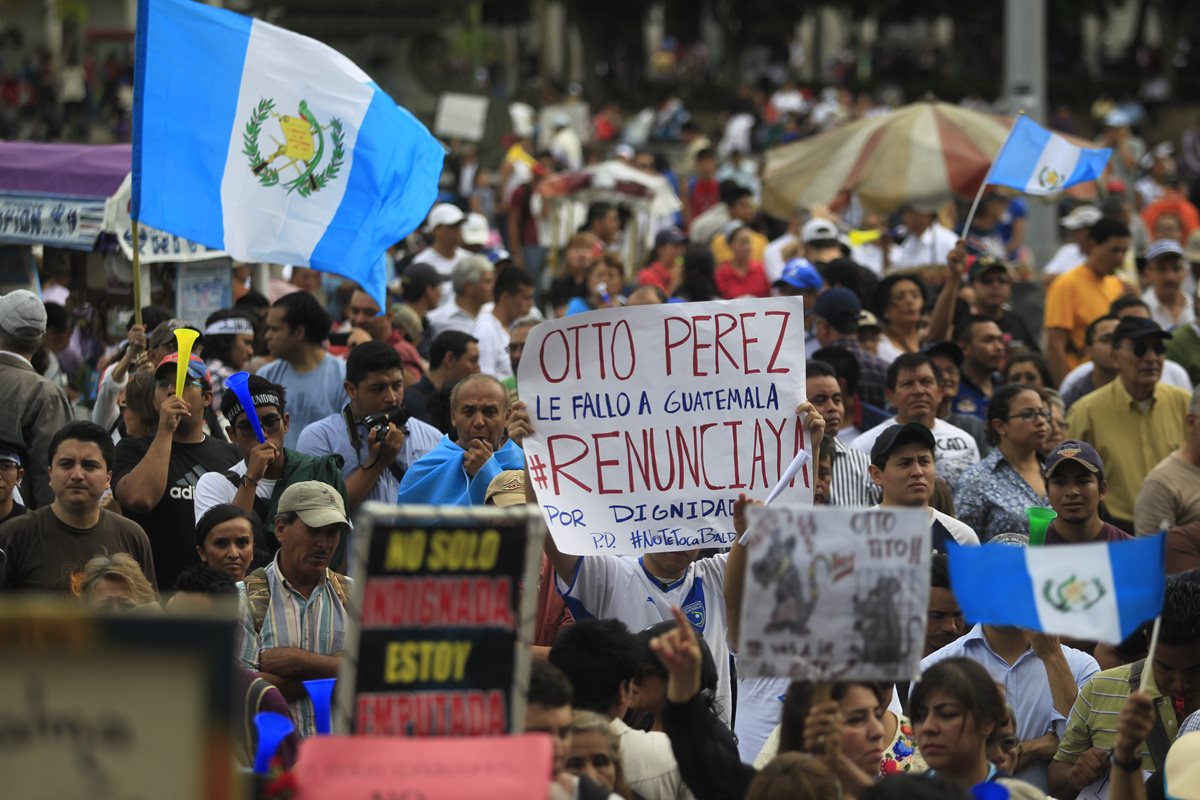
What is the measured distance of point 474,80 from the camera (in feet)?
84.8

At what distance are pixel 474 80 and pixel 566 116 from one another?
14.8 feet

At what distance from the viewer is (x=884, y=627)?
489 cm

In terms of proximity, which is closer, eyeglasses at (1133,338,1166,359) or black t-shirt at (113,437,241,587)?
black t-shirt at (113,437,241,587)

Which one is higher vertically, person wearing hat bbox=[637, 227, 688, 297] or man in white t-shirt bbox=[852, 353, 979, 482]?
person wearing hat bbox=[637, 227, 688, 297]

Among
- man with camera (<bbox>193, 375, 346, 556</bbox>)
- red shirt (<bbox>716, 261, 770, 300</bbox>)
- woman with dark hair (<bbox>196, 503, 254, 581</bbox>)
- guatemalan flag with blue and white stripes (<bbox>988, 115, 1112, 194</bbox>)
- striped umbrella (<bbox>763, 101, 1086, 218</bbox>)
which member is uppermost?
striped umbrella (<bbox>763, 101, 1086, 218</bbox>)

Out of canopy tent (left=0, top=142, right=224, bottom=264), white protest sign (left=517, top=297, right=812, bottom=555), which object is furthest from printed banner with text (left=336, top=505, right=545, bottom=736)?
canopy tent (left=0, top=142, right=224, bottom=264)

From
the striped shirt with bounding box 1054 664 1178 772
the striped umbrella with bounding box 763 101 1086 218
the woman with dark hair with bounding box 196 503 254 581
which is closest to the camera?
the striped shirt with bounding box 1054 664 1178 772

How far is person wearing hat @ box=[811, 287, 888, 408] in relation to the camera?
10.2 m

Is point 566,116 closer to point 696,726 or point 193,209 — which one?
point 193,209

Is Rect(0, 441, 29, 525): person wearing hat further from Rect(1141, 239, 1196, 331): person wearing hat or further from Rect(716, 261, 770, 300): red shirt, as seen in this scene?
Rect(716, 261, 770, 300): red shirt

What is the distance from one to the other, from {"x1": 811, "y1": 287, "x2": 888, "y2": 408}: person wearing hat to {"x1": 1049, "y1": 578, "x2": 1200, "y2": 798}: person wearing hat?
394cm

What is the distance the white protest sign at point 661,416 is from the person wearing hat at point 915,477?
0.82 m

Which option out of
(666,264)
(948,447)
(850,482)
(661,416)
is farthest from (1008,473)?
(666,264)

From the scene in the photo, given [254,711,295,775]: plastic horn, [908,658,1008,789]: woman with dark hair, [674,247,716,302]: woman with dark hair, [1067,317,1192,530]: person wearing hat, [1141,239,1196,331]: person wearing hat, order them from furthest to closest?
[674,247,716,302]: woman with dark hair < [1141,239,1196,331]: person wearing hat < [1067,317,1192,530]: person wearing hat < [908,658,1008,789]: woman with dark hair < [254,711,295,775]: plastic horn
